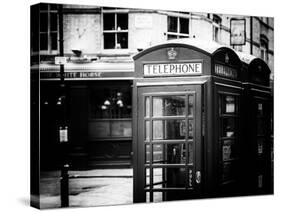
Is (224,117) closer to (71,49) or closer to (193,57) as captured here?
(193,57)

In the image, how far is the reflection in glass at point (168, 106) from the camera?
782 cm

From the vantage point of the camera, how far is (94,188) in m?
7.89

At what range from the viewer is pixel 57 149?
7.57 m

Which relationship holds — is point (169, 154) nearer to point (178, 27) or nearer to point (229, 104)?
point (229, 104)

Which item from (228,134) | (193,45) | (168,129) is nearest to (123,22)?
(193,45)

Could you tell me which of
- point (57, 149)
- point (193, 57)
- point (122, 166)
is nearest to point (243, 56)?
point (193, 57)

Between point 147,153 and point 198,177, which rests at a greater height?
point 147,153

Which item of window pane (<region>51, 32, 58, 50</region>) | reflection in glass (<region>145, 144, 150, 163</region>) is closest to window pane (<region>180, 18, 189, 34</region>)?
reflection in glass (<region>145, 144, 150, 163</region>)

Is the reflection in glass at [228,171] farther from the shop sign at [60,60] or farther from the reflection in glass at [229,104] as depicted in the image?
the shop sign at [60,60]

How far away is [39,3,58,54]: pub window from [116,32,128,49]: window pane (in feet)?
2.83

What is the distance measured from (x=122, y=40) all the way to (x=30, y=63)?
123 cm

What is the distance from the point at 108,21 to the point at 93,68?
0.63m

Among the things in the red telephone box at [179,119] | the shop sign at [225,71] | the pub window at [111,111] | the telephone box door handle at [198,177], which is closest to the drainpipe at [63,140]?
the pub window at [111,111]

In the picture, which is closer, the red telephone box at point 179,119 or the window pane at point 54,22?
the window pane at point 54,22
